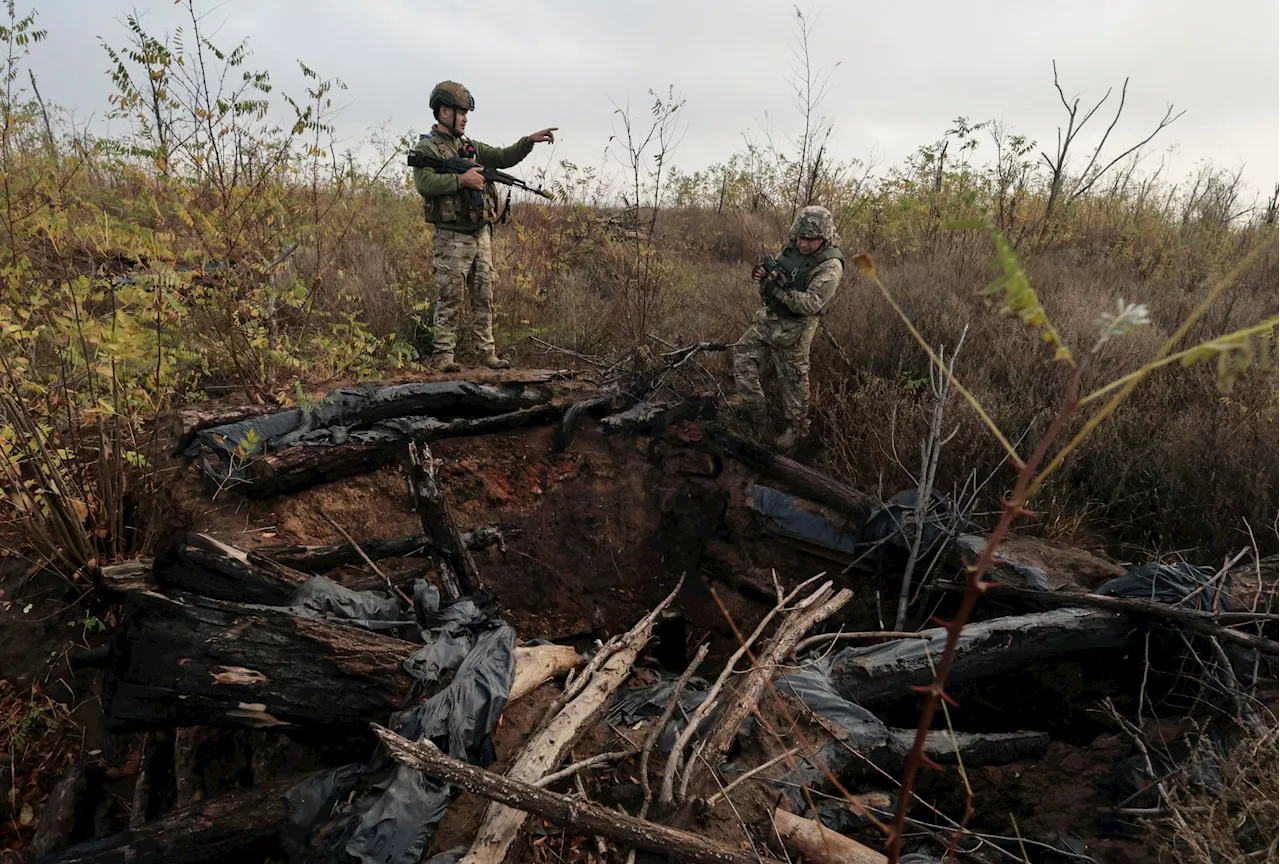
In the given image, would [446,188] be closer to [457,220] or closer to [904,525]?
[457,220]

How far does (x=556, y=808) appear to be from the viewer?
1784 mm

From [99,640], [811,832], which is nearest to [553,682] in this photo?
[811,832]

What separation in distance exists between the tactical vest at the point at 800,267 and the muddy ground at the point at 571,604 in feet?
3.64

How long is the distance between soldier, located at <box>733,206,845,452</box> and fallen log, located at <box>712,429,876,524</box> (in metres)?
0.71

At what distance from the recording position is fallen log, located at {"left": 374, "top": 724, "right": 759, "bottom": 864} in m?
1.76

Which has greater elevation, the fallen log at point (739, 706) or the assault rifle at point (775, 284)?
the assault rifle at point (775, 284)

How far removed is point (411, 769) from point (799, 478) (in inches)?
108

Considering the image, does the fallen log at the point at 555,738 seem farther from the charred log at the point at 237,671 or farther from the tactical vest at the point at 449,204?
the tactical vest at the point at 449,204

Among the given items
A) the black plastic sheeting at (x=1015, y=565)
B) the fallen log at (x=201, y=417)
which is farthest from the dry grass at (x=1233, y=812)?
the fallen log at (x=201, y=417)

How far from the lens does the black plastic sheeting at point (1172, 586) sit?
2850mm

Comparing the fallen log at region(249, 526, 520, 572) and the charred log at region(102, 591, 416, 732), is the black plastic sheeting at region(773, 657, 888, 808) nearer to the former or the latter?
the charred log at region(102, 591, 416, 732)

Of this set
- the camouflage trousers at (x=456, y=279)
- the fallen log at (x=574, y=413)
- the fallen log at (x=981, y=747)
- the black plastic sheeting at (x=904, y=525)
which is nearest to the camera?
the fallen log at (x=981, y=747)

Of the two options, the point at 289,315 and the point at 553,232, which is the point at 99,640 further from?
the point at 553,232

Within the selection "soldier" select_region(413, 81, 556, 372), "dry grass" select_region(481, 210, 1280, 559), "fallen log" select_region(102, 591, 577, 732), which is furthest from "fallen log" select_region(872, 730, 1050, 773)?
"soldier" select_region(413, 81, 556, 372)
